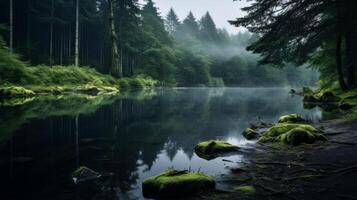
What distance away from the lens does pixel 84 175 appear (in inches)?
250

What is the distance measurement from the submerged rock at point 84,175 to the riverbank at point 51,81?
72.1 feet

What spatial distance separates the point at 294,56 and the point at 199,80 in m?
63.0

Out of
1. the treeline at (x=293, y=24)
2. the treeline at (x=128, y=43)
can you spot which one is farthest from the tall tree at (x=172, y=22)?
the treeline at (x=293, y=24)

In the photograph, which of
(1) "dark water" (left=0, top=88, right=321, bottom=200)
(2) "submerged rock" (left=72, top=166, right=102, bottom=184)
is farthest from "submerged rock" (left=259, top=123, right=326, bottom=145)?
(2) "submerged rock" (left=72, top=166, right=102, bottom=184)

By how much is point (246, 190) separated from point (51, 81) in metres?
32.1

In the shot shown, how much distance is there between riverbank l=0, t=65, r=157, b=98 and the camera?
27.0m

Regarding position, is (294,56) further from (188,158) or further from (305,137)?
(188,158)

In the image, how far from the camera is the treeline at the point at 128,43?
47.1 m

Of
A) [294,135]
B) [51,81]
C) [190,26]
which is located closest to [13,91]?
[51,81]

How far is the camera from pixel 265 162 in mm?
7406

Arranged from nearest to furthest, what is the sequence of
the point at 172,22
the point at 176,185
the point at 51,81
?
the point at 176,185 < the point at 51,81 < the point at 172,22

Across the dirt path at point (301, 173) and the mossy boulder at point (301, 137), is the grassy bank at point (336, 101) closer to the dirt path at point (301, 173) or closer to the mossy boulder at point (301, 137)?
the mossy boulder at point (301, 137)

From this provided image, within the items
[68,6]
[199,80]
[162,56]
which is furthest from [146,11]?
[68,6]

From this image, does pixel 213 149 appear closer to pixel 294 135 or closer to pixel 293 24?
pixel 294 135
